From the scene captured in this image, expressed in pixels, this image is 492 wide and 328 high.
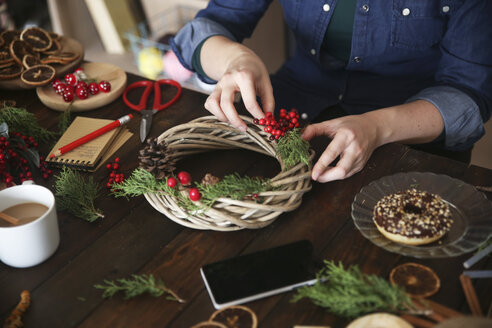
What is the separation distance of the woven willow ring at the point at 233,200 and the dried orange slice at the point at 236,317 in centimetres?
15

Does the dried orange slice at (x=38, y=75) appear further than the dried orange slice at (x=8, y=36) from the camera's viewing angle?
No

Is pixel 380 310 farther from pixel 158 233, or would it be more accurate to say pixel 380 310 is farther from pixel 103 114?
pixel 103 114

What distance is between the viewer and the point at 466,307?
0.69 metres

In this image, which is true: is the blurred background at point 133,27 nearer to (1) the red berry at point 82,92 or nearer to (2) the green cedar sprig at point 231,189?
(1) the red berry at point 82,92

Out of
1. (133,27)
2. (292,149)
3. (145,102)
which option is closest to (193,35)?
(145,102)

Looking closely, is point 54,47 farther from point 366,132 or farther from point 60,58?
point 366,132

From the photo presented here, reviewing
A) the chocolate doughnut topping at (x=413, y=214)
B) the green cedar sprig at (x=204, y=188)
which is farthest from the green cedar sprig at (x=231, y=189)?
the chocolate doughnut topping at (x=413, y=214)

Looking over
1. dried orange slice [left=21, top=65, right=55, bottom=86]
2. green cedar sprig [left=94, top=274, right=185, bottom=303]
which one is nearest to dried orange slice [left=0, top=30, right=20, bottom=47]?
dried orange slice [left=21, top=65, right=55, bottom=86]

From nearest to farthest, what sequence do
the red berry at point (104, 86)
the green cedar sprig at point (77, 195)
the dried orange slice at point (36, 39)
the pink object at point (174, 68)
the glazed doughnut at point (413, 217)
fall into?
the glazed doughnut at point (413, 217) < the green cedar sprig at point (77, 195) < the red berry at point (104, 86) < the dried orange slice at point (36, 39) < the pink object at point (174, 68)

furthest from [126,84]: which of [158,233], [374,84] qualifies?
[374,84]

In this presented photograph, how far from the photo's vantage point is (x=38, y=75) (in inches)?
48.9

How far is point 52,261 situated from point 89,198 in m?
0.14

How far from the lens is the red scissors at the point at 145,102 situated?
1.12 meters

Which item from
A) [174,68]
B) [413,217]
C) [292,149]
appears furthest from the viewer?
[174,68]
